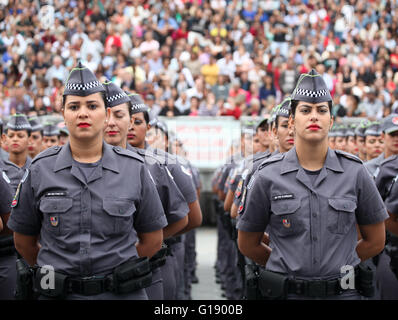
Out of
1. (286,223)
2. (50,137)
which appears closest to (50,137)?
(50,137)

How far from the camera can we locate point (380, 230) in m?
4.38

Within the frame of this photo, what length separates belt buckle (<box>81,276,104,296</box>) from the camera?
382 centimetres

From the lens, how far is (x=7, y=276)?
227 inches

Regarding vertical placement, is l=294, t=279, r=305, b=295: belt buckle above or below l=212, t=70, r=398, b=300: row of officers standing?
below

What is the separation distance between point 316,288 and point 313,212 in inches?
18.1

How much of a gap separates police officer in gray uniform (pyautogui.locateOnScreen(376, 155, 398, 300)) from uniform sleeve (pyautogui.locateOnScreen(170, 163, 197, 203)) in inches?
66.5

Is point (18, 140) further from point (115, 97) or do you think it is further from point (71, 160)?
point (71, 160)

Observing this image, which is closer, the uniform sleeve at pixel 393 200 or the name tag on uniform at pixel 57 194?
the name tag on uniform at pixel 57 194

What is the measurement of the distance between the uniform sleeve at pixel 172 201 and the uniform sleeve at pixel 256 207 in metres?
1.16

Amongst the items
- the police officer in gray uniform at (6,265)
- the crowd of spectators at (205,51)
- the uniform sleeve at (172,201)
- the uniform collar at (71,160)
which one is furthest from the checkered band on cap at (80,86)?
the crowd of spectators at (205,51)

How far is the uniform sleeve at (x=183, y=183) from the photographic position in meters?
5.92

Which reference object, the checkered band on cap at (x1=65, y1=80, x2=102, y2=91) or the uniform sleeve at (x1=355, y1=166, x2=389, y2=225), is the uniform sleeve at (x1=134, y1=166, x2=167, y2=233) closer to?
the checkered band on cap at (x1=65, y1=80, x2=102, y2=91)

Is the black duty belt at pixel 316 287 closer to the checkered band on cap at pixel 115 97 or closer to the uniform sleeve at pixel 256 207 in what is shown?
the uniform sleeve at pixel 256 207

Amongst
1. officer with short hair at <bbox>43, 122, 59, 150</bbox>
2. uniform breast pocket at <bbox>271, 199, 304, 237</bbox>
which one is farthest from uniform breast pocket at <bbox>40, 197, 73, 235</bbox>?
officer with short hair at <bbox>43, 122, 59, 150</bbox>
